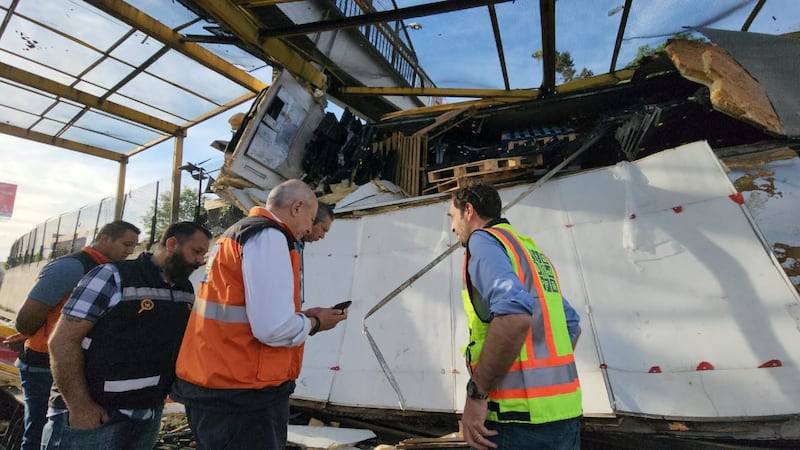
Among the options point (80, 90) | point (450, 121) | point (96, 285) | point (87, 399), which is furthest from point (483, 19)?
point (80, 90)

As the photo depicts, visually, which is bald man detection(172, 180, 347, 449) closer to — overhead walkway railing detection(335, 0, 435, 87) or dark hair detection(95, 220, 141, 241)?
dark hair detection(95, 220, 141, 241)

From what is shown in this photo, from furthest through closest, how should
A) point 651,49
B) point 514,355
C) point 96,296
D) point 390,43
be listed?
point 390,43
point 651,49
point 96,296
point 514,355

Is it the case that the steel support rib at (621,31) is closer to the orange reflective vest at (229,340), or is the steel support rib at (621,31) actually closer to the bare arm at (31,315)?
the orange reflective vest at (229,340)

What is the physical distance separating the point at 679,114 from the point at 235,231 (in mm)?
5558

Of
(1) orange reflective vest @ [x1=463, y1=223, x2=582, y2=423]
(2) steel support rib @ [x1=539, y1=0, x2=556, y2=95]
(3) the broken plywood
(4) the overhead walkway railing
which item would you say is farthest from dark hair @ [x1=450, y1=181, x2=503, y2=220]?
(4) the overhead walkway railing

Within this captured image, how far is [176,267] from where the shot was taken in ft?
7.50

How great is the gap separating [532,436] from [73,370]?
7.34 feet

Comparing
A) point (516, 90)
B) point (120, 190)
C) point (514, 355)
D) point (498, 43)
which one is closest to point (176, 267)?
point (514, 355)

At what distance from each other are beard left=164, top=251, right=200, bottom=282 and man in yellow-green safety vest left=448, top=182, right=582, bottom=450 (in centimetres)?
Answer: 173

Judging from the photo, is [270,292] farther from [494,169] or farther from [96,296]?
[494,169]

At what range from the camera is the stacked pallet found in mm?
5008

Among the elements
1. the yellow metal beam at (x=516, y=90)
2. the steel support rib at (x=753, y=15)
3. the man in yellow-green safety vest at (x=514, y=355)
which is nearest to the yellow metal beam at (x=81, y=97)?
the yellow metal beam at (x=516, y=90)

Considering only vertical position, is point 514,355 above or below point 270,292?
below

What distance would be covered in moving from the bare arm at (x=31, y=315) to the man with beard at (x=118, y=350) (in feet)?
2.69
